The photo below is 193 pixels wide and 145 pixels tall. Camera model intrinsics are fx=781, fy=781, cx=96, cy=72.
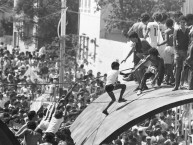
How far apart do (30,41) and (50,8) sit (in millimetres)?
4736

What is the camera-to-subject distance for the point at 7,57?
38.8 meters

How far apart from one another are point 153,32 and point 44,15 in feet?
96.5

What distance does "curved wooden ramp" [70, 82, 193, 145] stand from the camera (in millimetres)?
17266

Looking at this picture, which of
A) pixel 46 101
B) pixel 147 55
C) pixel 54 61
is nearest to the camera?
pixel 147 55

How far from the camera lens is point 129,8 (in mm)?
38156

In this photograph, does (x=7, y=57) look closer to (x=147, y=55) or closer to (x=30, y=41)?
(x=30, y=41)

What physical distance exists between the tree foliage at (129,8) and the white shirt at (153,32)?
16131 mm

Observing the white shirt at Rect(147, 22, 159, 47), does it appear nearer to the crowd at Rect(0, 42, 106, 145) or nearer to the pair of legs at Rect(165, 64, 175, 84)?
the pair of legs at Rect(165, 64, 175, 84)

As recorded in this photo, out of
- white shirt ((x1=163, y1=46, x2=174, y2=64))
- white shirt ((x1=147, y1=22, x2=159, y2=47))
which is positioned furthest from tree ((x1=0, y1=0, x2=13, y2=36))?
white shirt ((x1=163, y1=46, x2=174, y2=64))

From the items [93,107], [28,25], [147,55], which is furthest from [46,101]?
[28,25]

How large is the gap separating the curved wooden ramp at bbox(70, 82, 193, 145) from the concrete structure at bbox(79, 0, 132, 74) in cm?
1756

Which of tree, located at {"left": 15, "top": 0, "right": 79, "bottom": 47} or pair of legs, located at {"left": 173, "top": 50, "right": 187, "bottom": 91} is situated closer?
pair of legs, located at {"left": 173, "top": 50, "right": 187, "bottom": 91}

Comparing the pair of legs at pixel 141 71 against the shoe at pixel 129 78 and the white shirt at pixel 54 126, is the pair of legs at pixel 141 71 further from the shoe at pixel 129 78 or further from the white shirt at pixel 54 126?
the white shirt at pixel 54 126

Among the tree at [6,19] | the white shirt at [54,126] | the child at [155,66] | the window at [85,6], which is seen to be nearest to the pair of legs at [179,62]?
the child at [155,66]
